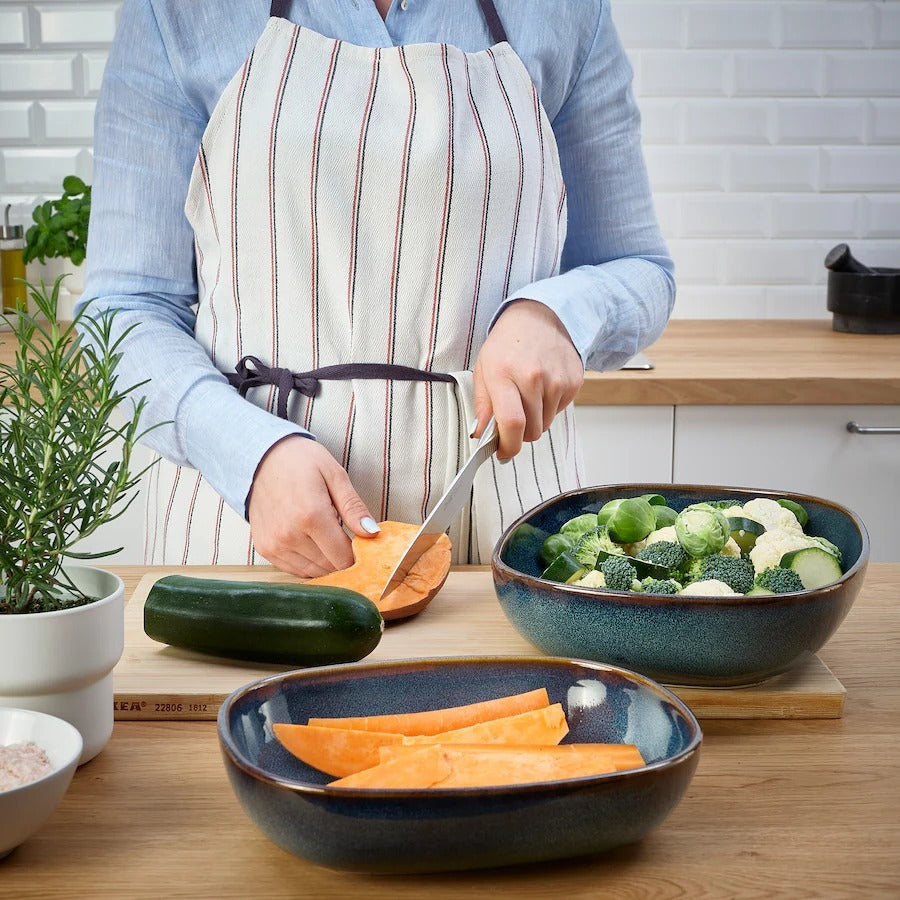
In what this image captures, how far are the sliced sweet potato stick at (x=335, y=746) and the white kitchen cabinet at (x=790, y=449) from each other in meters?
1.52

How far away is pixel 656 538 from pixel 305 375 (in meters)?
0.50

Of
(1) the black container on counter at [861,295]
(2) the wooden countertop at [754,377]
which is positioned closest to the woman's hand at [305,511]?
(2) the wooden countertop at [754,377]

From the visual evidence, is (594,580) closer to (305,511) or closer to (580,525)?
(580,525)

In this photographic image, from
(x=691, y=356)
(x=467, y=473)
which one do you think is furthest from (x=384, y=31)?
(x=691, y=356)

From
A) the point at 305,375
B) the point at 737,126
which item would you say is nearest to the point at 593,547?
the point at 305,375

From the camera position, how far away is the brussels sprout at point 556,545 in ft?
3.27

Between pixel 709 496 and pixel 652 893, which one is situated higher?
pixel 709 496

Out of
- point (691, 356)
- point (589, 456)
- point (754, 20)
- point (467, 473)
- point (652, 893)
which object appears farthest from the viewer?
point (754, 20)

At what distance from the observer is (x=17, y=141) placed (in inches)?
108

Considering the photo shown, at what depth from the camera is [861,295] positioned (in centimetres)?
257

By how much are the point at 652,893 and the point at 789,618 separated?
269mm

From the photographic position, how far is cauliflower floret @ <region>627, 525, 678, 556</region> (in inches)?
37.1

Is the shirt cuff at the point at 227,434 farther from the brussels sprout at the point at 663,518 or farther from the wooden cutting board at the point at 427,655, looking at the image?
the brussels sprout at the point at 663,518

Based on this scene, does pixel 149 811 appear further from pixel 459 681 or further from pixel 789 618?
pixel 789 618
